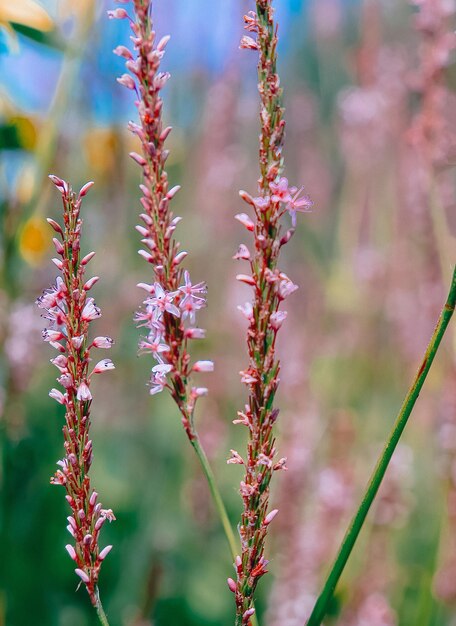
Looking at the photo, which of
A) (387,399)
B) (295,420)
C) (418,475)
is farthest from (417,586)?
(387,399)

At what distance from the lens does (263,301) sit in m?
0.52

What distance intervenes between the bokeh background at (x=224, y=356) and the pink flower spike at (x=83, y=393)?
0.61 meters

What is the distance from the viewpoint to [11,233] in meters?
1.22

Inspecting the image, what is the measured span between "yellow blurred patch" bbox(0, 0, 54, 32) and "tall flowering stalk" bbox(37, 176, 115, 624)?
1.92 ft

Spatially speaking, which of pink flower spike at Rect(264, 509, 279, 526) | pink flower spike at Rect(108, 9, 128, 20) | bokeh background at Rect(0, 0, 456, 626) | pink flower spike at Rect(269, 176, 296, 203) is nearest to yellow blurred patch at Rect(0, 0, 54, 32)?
bokeh background at Rect(0, 0, 456, 626)

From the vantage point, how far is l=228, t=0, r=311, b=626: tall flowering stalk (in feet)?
1.65

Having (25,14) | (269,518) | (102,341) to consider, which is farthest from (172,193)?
(25,14)

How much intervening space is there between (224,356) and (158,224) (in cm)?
222

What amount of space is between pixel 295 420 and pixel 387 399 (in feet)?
3.99

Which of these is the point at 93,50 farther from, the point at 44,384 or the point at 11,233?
the point at 44,384

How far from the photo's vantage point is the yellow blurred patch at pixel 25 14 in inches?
39.4

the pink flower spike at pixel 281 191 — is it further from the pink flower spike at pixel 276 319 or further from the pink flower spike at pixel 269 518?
the pink flower spike at pixel 269 518

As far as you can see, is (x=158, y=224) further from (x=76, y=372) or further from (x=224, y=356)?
(x=224, y=356)

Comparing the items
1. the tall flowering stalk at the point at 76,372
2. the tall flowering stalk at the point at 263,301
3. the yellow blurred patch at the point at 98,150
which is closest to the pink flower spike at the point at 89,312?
the tall flowering stalk at the point at 76,372
